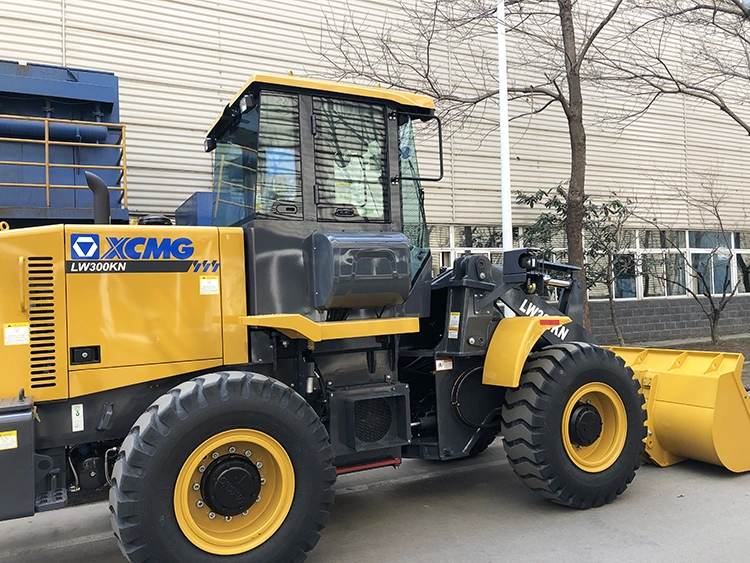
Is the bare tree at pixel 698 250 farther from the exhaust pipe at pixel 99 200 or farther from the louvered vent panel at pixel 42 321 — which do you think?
the louvered vent panel at pixel 42 321

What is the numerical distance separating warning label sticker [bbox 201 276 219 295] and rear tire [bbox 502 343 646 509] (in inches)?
101

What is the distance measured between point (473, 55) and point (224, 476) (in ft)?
39.1

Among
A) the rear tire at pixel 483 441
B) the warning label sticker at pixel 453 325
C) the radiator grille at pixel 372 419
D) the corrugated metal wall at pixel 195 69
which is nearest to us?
the radiator grille at pixel 372 419

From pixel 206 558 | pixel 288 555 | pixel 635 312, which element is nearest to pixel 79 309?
pixel 206 558

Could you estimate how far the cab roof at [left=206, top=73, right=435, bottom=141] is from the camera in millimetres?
4379

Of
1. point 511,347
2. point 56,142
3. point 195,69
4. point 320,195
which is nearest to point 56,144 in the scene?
point 56,142

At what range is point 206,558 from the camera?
368 centimetres

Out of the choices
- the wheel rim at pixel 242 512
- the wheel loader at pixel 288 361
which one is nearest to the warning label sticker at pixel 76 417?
the wheel loader at pixel 288 361

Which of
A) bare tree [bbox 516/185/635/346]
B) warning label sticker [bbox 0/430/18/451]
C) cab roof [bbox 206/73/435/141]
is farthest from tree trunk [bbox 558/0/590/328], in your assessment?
warning label sticker [bbox 0/430/18/451]

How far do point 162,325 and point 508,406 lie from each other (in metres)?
2.83

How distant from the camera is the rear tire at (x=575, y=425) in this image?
4.91m

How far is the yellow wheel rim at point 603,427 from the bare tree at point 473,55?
599 cm

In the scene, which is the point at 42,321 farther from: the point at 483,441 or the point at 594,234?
the point at 594,234

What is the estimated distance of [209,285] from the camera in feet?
13.9
